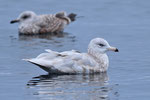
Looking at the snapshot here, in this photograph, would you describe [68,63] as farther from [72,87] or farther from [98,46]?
[72,87]

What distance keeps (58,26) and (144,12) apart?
4.04 metres

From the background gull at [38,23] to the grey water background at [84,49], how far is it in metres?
0.37

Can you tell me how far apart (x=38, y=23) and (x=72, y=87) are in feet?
29.2

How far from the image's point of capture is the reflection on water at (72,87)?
11.9 metres

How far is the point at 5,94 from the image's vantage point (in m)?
12.1

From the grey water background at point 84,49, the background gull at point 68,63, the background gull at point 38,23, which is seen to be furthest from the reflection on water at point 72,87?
the background gull at point 38,23

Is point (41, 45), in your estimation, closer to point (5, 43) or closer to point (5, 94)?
point (5, 43)

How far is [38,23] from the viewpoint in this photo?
842 inches

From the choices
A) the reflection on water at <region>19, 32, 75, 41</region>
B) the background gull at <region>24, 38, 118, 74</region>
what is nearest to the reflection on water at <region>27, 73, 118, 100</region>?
the background gull at <region>24, 38, 118, 74</region>

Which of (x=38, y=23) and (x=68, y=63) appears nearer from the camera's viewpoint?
(x=68, y=63)

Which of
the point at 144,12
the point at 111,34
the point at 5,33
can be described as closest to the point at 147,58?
the point at 111,34

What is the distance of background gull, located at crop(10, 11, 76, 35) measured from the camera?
21.1 meters

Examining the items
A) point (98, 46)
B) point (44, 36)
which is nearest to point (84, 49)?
point (98, 46)

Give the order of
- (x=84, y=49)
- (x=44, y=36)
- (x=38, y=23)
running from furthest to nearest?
(x=38, y=23) → (x=44, y=36) → (x=84, y=49)
